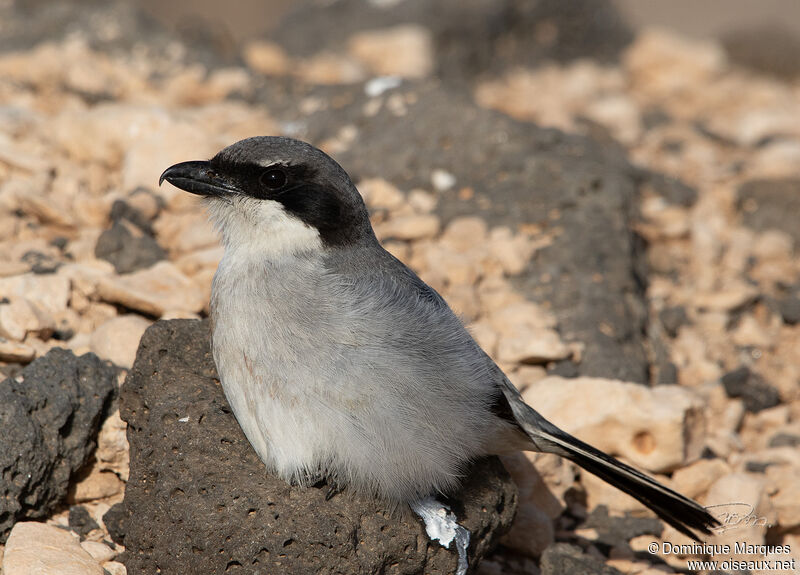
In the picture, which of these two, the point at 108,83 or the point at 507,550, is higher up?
the point at 108,83

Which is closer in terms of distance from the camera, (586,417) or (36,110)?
(586,417)

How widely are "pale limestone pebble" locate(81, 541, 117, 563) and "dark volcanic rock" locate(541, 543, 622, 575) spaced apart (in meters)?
1.81

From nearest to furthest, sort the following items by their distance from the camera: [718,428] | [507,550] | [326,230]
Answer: [326,230]
[507,550]
[718,428]

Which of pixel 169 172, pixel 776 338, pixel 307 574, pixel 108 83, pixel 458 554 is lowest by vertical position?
pixel 776 338

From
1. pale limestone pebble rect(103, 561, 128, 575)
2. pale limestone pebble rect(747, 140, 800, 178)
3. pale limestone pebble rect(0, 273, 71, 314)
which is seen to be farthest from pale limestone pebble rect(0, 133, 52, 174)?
pale limestone pebble rect(747, 140, 800, 178)

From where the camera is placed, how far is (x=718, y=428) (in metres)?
5.05

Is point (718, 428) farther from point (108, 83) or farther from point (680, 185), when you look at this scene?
point (108, 83)

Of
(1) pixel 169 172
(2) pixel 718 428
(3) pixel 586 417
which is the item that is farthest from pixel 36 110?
(2) pixel 718 428

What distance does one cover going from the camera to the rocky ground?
141 inches

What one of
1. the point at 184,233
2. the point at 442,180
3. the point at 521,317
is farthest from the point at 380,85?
the point at 521,317

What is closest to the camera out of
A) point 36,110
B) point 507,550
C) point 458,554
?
point 458,554

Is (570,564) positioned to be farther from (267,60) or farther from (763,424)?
(267,60)

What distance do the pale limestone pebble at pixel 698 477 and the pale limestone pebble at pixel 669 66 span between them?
7.05 metres

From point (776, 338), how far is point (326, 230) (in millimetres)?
3878
